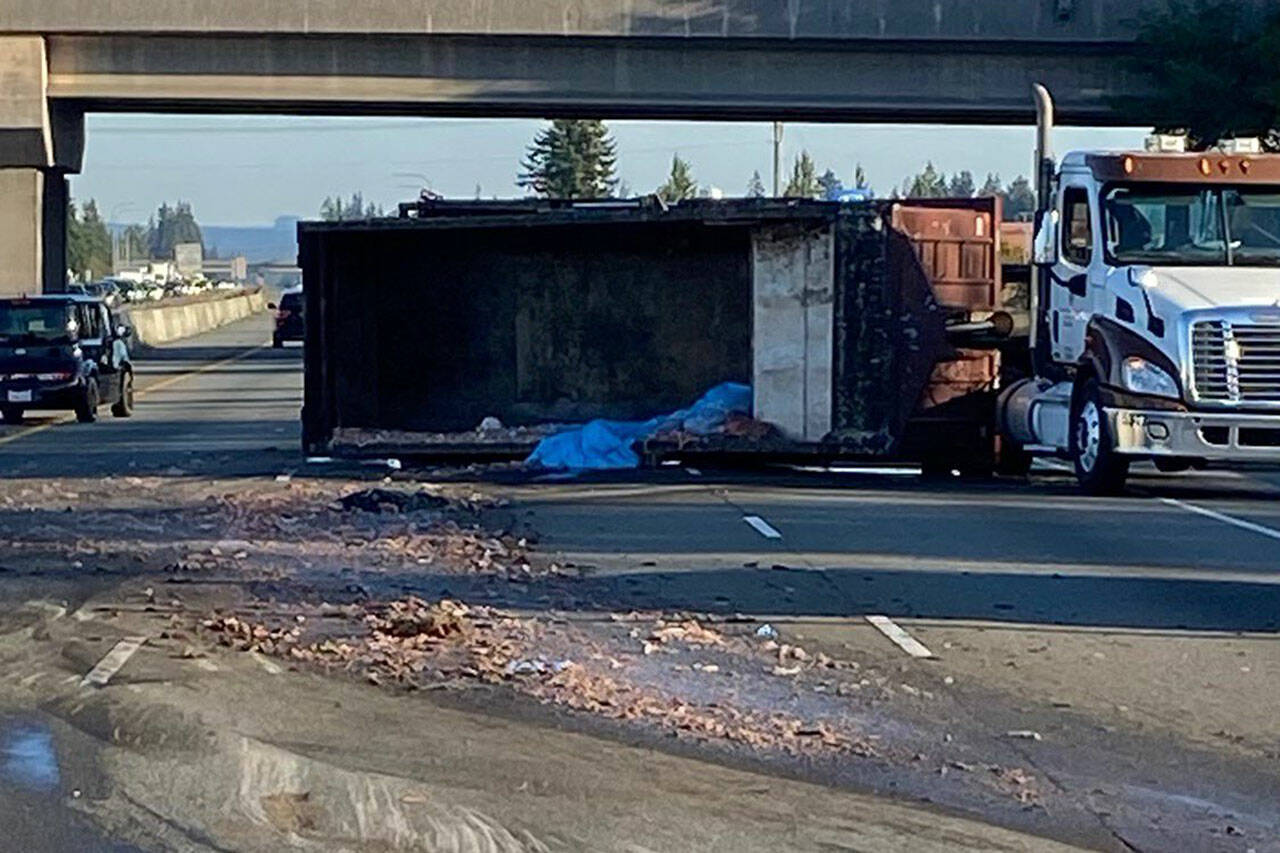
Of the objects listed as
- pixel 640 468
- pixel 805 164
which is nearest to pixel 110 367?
pixel 640 468

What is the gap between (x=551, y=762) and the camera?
29.7 ft

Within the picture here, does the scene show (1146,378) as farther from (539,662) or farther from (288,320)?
(288,320)

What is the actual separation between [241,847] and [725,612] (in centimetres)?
590

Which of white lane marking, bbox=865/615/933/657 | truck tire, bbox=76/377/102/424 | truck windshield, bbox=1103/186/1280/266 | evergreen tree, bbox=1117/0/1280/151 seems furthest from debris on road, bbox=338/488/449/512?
evergreen tree, bbox=1117/0/1280/151

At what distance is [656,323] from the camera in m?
26.1

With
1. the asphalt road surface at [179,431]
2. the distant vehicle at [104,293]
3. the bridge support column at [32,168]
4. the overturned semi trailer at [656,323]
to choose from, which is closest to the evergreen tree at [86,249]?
the distant vehicle at [104,293]

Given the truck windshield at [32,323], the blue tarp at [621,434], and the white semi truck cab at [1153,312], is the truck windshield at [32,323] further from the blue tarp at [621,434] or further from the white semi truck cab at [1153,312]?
the white semi truck cab at [1153,312]

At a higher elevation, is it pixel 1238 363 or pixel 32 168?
pixel 32 168

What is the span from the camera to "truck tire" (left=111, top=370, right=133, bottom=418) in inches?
1347

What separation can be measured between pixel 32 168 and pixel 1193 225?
1399 inches

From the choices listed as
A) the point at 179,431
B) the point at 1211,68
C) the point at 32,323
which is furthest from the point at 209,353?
the point at 179,431

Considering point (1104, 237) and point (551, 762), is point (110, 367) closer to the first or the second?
point (1104, 237)

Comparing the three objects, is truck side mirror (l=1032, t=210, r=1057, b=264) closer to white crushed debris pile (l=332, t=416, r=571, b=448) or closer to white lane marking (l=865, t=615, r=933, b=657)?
white crushed debris pile (l=332, t=416, r=571, b=448)

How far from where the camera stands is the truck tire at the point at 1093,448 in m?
20.5
